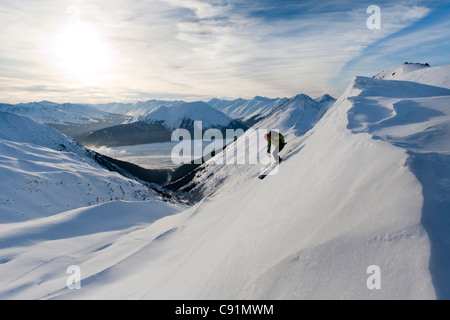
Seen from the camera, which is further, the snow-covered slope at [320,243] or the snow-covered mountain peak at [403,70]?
the snow-covered mountain peak at [403,70]

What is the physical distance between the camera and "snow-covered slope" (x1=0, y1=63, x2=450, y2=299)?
3408mm

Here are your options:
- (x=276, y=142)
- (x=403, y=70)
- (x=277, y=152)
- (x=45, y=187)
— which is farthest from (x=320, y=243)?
(x=403, y=70)

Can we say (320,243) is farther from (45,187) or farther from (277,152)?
(45,187)

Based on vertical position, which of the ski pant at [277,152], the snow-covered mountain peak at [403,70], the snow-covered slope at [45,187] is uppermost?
the snow-covered mountain peak at [403,70]

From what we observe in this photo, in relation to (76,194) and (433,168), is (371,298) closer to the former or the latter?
(433,168)

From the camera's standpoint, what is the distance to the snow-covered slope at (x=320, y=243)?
134 inches

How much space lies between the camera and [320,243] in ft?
13.4

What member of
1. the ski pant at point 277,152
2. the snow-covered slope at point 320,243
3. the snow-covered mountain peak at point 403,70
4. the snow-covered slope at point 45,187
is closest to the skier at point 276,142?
the ski pant at point 277,152

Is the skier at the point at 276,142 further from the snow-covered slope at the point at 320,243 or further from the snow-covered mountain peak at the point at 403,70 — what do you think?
the snow-covered mountain peak at the point at 403,70

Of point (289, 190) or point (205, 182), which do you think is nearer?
point (289, 190)

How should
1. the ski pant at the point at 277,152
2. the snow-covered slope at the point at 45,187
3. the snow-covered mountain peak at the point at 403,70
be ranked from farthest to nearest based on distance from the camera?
1. the snow-covered mountain peak at the point at 403,70
2. the snow-covered slope at the point at 45,187
3. the ski pant at the point at 277,152

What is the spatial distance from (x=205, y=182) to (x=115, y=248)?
72.3 metres
